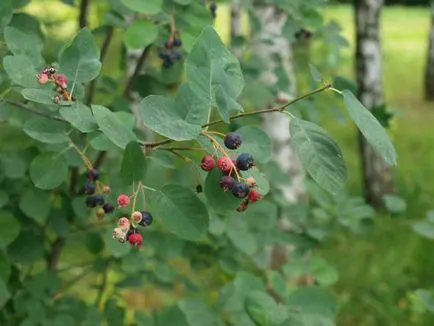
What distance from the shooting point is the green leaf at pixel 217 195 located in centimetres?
140

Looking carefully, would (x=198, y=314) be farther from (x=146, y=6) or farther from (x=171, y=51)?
(x=146, y=6)

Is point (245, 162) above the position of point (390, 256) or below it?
above

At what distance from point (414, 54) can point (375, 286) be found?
13062 millimetres

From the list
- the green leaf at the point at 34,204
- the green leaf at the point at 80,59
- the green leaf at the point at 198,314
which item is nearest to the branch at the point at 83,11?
the green leaf at the point at 34,204

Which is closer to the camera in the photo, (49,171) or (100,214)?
(100,214)

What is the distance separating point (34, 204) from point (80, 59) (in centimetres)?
87

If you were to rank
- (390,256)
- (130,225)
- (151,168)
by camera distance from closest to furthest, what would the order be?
(130,225) → (151,168) → (390,256)

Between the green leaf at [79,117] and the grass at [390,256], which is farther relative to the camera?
the grass at [390,256]

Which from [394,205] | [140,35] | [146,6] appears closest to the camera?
[146,6]

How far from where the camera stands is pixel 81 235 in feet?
8.68

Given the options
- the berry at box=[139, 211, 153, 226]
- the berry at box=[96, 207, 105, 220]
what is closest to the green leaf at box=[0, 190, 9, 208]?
the berry at box=[96, 207, 105, 220]

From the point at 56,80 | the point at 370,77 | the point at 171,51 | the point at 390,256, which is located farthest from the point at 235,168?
the point at 370,77

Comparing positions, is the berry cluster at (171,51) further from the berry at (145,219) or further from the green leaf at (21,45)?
the berry at (145,219)

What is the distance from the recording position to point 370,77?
6.20 meters
